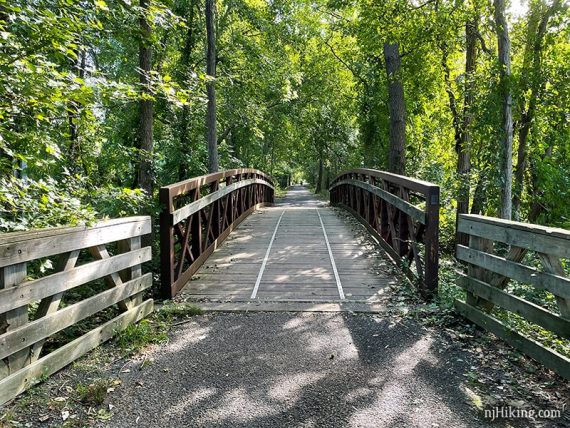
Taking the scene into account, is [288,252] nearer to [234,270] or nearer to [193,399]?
[234,270]

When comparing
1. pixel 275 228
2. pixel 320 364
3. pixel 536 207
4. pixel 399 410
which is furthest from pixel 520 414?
pixel 536 207

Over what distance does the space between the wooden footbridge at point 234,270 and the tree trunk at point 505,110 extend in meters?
0.89

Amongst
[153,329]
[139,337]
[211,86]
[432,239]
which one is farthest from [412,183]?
[211,86]

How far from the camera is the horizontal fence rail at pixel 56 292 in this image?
2660mm

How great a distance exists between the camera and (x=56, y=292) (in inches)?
121

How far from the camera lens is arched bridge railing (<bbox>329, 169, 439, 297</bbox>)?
4.92 meters

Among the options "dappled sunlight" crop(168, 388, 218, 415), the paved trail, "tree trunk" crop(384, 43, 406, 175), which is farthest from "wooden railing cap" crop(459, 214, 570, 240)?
"tree trunk" crop(384, 43, 406, 175)

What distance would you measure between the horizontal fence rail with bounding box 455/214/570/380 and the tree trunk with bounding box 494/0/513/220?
3.02 meters

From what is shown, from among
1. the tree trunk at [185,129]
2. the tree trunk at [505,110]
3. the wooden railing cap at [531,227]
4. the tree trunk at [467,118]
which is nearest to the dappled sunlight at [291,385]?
the wooden railing cap at [531,227]

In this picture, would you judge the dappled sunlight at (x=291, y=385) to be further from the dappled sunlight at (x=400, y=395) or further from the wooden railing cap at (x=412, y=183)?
the wooden railing cap at (x=412, y=183)

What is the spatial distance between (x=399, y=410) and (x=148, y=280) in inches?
108

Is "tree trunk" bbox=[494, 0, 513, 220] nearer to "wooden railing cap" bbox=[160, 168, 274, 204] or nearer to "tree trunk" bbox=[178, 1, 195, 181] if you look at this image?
"wooden railing cap" bbox=[160, 168, 274, 204]

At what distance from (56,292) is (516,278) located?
347 centimetres

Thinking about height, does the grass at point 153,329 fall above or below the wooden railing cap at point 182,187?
below
